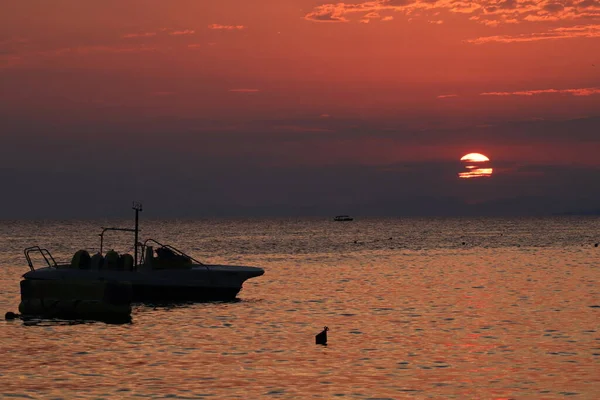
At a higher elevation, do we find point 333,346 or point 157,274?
point 157,274

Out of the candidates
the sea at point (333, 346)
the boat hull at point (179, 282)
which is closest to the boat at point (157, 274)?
the boat hull at point (179, 282)

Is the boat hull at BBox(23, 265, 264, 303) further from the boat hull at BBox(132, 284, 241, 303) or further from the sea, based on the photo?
the sea

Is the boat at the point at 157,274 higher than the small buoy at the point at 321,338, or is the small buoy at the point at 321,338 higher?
the boat at the point at 157,274

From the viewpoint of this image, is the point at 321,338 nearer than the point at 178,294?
Yes

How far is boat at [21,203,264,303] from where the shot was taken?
5288 cm

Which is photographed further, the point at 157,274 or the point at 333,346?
the point at 157,274

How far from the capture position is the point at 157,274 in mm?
54594

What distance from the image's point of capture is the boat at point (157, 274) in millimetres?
52875

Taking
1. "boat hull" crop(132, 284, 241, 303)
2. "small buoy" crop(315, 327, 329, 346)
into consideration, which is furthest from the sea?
"boat hull" crop(132, 284, 241, 303)

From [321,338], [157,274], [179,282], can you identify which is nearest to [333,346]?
[321,338]

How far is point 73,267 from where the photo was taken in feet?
175

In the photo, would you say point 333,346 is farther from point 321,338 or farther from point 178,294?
point 178,294

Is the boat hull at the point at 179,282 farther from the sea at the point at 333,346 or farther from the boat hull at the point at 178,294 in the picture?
the sea at the point at 333,346

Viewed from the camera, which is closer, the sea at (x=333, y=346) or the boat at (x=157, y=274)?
the sea at (x=333, y=346)
